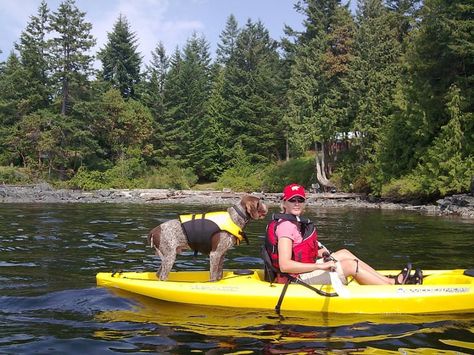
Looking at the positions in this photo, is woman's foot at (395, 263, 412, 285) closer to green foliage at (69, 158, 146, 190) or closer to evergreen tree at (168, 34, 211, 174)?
green foliage at (69, 158, 146, 190)

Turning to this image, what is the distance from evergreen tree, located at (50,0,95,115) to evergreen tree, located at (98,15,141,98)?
6875mm

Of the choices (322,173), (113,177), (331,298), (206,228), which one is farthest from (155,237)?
(113,177)

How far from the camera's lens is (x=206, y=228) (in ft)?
21.5

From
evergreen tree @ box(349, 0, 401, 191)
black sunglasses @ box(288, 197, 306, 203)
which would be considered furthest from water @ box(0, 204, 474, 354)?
evergreen tree @ box(349, 0, 401, 191)

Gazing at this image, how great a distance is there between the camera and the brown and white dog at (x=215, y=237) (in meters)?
6.56

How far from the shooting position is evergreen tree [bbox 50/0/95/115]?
38625 mm

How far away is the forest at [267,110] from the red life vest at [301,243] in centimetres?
1904

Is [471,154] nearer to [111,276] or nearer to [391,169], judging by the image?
[391,169]

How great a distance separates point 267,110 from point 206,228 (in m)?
36.7

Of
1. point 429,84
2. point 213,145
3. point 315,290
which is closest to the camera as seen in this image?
point 315,290

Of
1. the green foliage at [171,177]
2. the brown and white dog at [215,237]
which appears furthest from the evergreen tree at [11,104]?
the brown and white dog at [215,237]

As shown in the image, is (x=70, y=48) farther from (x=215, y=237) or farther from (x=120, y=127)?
(x=215, y=237)

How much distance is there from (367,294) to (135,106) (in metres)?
38.9

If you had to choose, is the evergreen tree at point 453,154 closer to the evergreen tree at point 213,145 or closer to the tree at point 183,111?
the evergreen tree at point 213,145
